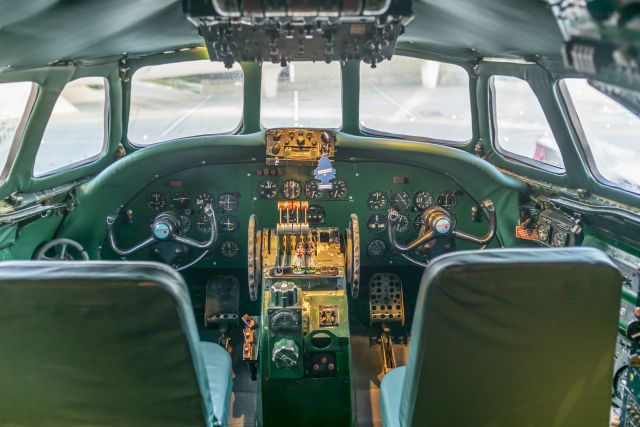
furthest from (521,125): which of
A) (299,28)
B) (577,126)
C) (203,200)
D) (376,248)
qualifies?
(203,200)

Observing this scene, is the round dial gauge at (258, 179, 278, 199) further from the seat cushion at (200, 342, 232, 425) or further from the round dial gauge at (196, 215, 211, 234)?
the seat cushion at (200, 342, 232, 425)

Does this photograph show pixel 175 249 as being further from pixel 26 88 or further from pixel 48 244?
pixel 26 88

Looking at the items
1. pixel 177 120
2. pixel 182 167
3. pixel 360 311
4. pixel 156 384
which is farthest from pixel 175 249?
pixel 156 384

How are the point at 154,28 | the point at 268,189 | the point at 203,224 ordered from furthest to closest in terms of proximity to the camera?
the point at 203,224, the point at 268,189, the point at 154,28

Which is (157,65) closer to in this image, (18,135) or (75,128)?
(75,128)

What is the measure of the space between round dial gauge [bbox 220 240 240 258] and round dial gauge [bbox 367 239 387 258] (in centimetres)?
101

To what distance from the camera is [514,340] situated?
1558 mm

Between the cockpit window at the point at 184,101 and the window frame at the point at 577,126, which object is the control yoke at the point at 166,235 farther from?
the window frame at the point at 577,126

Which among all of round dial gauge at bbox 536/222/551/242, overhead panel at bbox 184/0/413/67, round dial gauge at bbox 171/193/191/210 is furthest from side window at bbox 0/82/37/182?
round dial gauge at bbox 536/222/551/242

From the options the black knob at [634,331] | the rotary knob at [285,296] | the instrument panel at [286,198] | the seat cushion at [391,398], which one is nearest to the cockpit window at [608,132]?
the black knob at [634,331]

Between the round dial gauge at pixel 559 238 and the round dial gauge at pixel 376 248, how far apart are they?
1.27 metres

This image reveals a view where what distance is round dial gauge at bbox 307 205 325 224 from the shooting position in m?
4.01

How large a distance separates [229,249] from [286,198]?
0.61m

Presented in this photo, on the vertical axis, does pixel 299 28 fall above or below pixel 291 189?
above
